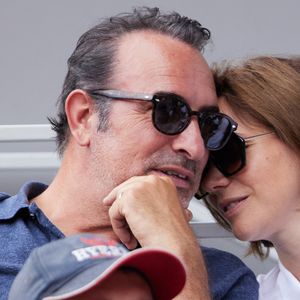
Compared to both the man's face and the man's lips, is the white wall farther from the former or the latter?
the man's lips

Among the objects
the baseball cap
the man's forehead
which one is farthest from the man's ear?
→ the baseball cap

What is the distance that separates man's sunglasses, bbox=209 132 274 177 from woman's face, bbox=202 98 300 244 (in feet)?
0.06

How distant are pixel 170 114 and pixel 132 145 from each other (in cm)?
14

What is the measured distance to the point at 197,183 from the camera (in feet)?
7.25

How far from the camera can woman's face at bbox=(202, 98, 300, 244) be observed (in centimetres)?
215

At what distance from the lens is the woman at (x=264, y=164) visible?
2162 millimetres

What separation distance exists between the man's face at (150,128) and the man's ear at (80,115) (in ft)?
0.16

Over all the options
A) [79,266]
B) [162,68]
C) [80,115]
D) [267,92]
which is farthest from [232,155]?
[79,266]

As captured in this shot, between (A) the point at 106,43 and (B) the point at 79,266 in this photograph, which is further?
(A) the point at 106,43

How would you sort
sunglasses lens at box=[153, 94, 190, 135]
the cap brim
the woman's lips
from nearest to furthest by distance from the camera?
the cap brim, sunglasses lens at box=[153, 94, 190, 135], the woman's lips

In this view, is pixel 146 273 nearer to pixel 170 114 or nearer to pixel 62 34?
pixel 170 114

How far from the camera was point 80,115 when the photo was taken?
2.27m

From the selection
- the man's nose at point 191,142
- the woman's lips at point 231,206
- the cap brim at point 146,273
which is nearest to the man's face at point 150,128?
the man's nose at point 191,142

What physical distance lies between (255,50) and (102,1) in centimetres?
65
